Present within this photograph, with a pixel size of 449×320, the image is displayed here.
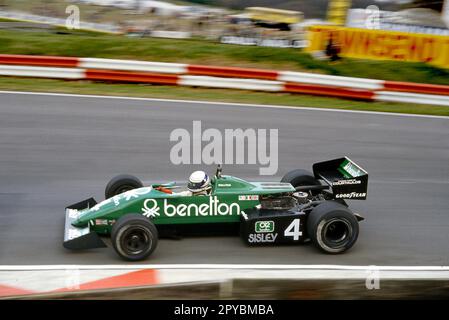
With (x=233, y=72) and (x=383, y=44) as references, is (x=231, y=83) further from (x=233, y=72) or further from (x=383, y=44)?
(x=383, y=44)

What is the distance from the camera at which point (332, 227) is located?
7645 mm

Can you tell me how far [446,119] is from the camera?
14.4m

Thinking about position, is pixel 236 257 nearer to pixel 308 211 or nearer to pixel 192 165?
pixel 308 211

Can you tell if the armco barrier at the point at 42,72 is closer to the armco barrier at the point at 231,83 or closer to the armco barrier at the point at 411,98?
the armco barrier at the point at 231,83

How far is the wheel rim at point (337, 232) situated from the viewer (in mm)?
7469

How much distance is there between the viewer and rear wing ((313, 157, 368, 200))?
8.09 m

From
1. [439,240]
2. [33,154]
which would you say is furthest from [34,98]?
[439,240]

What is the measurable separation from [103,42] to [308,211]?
1134cm

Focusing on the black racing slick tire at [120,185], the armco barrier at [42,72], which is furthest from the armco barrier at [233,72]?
the black racing slick tire at [120,185]

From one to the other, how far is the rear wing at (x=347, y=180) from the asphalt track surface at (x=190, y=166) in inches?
22.8

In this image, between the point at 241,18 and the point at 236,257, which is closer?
the point at 236,257

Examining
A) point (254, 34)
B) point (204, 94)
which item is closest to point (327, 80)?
point (204, 94)

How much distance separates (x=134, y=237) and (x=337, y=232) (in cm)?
228

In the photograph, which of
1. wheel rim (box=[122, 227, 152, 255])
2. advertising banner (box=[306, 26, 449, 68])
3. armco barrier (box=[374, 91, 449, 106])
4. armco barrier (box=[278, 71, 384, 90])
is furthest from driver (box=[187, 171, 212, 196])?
advertising banner (box=[306, 26, 449, 68])
